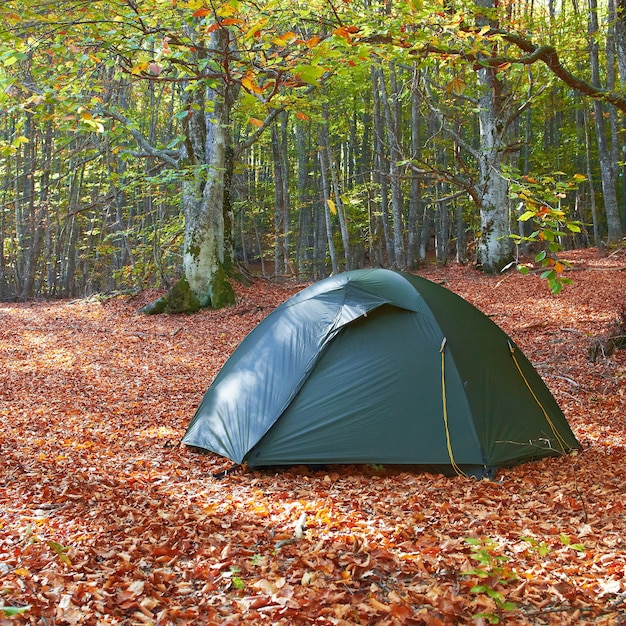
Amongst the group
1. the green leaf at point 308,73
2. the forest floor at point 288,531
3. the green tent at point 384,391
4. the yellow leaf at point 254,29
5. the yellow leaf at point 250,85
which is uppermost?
the yellow leaf at point 254,29

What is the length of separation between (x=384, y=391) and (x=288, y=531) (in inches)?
66.2

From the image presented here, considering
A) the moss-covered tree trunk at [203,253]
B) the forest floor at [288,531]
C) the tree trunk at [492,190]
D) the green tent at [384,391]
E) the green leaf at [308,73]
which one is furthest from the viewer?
the moss-covered tree trunk at [203,253]

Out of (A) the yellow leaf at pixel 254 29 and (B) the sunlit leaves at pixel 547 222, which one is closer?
(B) the sunlit leaves at pixel 547 222

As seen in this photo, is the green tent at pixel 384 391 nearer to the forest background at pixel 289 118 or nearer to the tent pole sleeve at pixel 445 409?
the tent pole sleeve at pixel 445 409

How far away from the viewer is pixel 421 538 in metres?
3.86

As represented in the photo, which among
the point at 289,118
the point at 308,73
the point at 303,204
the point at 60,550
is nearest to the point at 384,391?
the point at 308,73

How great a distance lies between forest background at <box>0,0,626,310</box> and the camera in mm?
4871

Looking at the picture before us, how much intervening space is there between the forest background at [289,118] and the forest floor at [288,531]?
6.05 ft

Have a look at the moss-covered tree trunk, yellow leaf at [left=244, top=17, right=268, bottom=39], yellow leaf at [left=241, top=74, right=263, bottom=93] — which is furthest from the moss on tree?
yellow leaf at [left=244, top=17, right=268, bottom=39]

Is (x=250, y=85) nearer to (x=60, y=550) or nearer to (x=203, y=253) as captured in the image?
(x=60, y=550)

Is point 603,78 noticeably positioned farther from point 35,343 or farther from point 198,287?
point 35,343

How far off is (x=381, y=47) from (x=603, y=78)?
82.1 feet

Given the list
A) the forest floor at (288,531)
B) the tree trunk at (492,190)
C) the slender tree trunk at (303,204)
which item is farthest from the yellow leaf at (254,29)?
the slender tree trunk at (303,204)

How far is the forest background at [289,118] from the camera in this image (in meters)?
4.87
